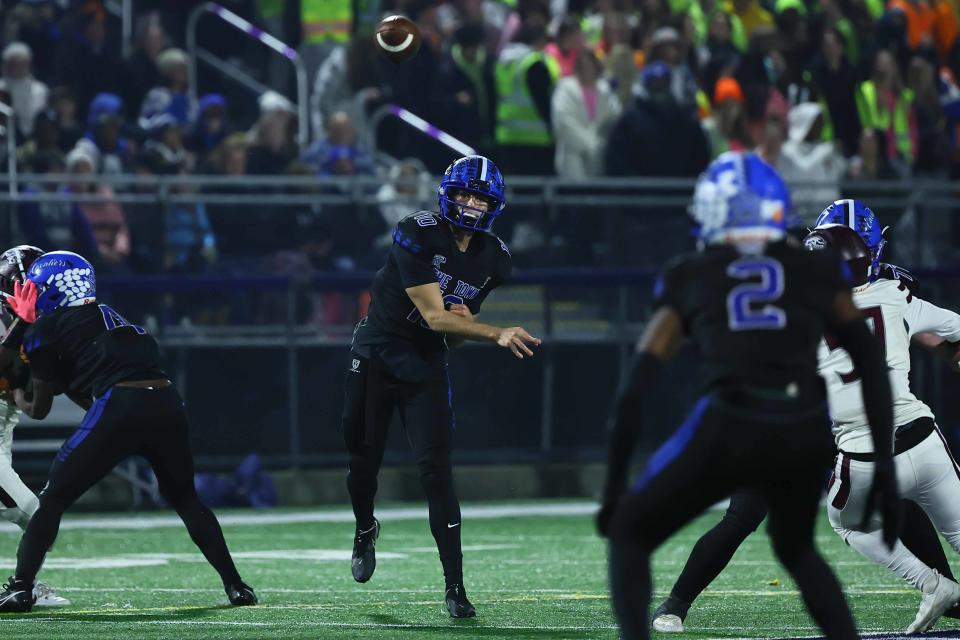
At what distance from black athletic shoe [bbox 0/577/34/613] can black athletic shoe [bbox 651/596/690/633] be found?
9.44 ft

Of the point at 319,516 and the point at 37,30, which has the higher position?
the point at 37,30

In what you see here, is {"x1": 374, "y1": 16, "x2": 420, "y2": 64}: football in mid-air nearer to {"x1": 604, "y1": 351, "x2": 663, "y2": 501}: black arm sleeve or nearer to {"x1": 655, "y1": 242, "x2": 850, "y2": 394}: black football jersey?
{"x1": 655, "y1": 242, "x2": 850, "y2": 394}: black football jersey

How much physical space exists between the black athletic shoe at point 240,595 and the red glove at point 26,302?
158 centimetres

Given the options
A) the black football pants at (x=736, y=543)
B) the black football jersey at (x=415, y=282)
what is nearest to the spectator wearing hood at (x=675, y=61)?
the black football jersey at (x=415, y=282)

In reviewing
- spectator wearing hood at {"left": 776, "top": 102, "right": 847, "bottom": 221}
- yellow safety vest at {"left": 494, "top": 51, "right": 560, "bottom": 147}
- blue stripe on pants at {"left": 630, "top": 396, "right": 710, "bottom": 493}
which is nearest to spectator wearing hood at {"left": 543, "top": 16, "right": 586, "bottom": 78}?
yellow safety vest at {"left": 494, "top": 51, "right": 560, "bottom": 147}

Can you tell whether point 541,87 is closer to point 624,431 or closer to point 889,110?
point 889,110

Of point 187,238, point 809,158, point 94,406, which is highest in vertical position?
point 809,158

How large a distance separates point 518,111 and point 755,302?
12.1 m

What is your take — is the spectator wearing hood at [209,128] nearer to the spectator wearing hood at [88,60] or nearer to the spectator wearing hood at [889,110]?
the spectator wearing hood at [88,60]

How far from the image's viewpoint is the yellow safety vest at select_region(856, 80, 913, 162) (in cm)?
1892

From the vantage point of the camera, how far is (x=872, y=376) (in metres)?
5.52

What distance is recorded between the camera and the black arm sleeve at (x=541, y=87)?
17188mm

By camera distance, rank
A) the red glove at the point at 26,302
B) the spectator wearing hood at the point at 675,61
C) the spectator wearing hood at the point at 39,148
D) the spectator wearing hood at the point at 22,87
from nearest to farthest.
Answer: the red glove at the point at 26,302, the spectator wearing hood at the point at 39,148, the spectator wearing hood at the point at 22,87, the spectator wearing hood at the point at 675,61

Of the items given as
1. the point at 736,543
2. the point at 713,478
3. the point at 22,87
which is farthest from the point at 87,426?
the point at 22,87
